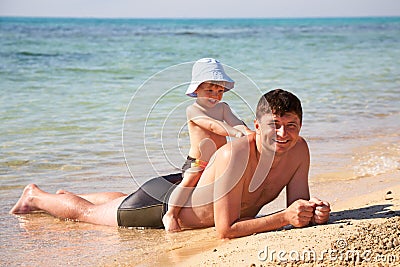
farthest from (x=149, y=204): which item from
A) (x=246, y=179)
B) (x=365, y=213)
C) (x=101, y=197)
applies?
(x=365, y=213)

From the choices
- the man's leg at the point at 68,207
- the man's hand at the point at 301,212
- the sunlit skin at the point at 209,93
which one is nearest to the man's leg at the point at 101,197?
the man's leg at the point at 68,207

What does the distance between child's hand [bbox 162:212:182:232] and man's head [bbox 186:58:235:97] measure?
892mm

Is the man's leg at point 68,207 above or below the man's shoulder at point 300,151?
below

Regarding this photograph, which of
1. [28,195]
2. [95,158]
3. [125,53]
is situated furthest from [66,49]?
[28,195]

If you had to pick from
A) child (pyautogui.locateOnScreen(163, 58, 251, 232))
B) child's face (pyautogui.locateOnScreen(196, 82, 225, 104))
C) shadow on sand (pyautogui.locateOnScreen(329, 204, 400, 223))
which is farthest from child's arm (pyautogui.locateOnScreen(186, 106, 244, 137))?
shadow on sand (pyautogui.locateOnScreen(329, 204, 400, 223))

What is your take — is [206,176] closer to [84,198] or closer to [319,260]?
[319,260]

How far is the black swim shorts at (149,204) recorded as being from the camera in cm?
403

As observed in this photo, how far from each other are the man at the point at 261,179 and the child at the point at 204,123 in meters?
0.10

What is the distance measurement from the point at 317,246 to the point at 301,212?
0.37 metres

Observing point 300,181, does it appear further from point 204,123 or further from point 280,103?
point 204,123

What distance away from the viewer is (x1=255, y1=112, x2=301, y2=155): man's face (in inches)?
130

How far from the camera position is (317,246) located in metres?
2.97

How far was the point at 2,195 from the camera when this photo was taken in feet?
16.5

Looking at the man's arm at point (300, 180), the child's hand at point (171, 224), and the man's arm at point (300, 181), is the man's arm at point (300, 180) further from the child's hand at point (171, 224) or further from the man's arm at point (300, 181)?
the child's hand at point (171, 224)
